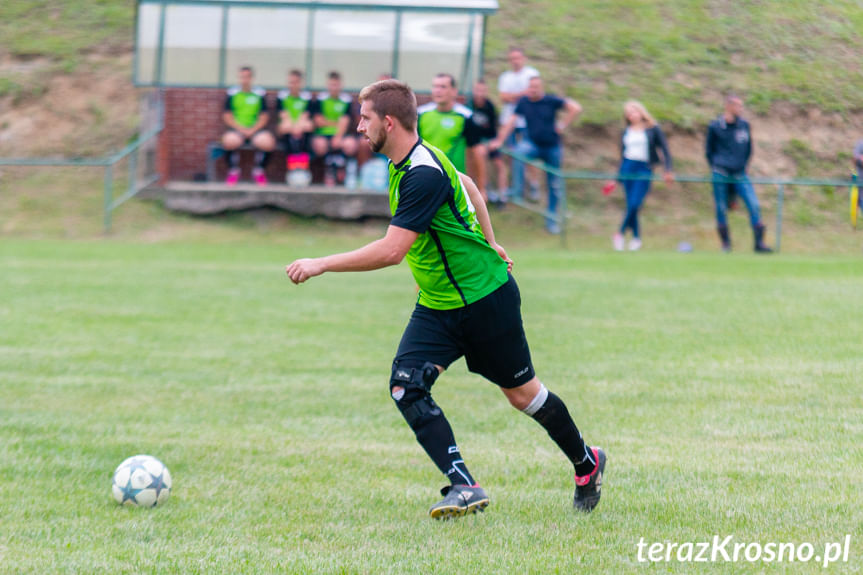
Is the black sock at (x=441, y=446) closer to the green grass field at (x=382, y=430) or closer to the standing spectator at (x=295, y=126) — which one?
the green grass field at (x=382, y=430)

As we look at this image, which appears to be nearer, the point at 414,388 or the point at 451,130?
the point at 414,388

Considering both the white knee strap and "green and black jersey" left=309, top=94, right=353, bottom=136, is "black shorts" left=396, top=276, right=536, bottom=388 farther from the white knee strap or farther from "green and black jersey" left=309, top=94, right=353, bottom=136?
"green and black jersey" left=309, top=94, right=353, bottom=136

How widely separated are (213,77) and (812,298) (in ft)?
43.7

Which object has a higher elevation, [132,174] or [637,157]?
[637,157]

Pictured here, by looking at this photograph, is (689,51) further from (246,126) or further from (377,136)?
(377,136)

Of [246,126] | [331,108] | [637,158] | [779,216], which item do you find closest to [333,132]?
[331,108]

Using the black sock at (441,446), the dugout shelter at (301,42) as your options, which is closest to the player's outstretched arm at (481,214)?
Result: the black sock at (441,446)

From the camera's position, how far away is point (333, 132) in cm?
2011

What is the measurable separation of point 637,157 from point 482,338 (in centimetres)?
1408

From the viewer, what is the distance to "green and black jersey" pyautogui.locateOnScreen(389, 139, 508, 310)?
4594mm

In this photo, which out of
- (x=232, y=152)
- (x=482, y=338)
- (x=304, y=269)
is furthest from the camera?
(x=232, y=152)

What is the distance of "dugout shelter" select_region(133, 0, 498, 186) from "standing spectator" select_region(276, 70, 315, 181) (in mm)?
1085

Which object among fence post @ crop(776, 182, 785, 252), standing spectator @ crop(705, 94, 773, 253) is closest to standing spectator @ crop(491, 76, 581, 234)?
standing spectator @ crop(705, 94, 773, 253)

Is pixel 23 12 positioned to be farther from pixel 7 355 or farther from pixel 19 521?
pixel 19 521
